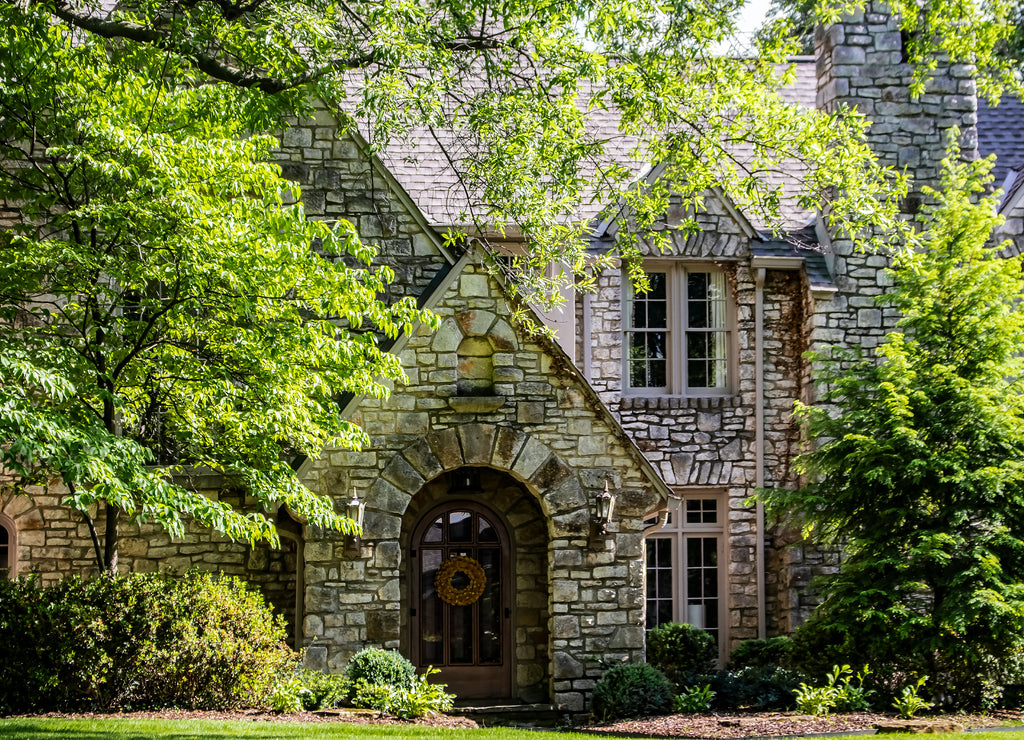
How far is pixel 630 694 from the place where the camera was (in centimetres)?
1159

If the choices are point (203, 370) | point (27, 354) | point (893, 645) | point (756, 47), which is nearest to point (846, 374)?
point (893, 645)

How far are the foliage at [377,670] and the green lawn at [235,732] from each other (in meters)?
1.16

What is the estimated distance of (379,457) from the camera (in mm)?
12289

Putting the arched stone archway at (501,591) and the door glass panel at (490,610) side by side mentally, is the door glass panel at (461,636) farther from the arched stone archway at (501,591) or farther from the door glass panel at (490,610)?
the door glass panel at (490,610)

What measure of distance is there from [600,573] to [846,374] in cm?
364

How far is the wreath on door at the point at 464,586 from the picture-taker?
526 inches

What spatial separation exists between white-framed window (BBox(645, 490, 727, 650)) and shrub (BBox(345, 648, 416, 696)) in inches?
182

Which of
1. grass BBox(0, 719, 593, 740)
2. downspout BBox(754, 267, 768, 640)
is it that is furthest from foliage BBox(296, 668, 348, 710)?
downspout BBox(754, 267, 768, 640)

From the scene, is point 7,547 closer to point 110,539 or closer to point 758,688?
point 110,539

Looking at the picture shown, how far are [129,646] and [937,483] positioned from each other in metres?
8.43

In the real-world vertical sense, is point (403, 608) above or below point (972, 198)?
below

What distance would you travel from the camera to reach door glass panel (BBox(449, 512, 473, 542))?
13688 millimetres

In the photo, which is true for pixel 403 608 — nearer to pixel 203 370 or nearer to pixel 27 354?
pixel 203 370

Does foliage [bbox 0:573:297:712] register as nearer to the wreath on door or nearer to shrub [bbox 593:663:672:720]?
the wreath on door
